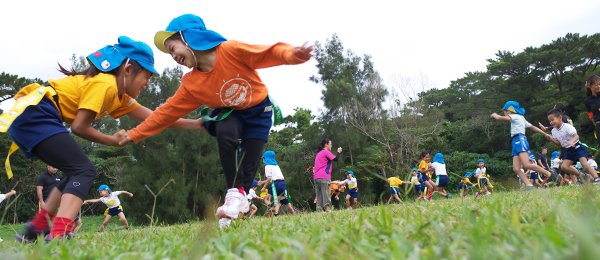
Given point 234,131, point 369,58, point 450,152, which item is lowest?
point 450,152

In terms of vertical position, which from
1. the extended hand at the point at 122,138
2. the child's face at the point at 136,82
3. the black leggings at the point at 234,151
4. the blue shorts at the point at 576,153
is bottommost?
the blue shorts at the point at 576,153

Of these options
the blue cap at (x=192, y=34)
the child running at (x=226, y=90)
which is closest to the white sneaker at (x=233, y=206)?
the child running at (x=226, y=90)

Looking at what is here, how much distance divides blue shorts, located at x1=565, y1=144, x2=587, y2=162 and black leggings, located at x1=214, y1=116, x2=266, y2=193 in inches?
254

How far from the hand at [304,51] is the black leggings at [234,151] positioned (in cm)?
84

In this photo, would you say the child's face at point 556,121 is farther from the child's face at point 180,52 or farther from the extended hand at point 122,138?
the extended hand at point 122,138

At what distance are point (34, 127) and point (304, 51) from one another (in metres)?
1.99

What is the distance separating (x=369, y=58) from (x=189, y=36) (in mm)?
28438

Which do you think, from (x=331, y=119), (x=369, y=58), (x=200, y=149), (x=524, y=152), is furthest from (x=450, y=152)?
(x=524, y=152)

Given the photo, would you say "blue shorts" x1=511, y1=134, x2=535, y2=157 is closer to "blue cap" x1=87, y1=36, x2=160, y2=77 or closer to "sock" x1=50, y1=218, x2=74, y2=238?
"blue cap" x1=87, y1=36, x2=160, y2=77

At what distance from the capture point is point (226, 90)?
3025mm

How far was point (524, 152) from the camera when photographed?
6.96 meters

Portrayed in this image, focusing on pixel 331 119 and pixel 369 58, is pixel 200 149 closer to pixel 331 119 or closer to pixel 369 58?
pixel 331 119

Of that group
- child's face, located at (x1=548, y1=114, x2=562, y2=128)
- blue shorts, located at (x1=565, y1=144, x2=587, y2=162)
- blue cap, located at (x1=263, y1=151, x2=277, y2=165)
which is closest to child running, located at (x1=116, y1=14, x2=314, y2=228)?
blue shorts, located at (x1=565, y1=144, x2=587, y2=162)

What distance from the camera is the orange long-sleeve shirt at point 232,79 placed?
295cm
